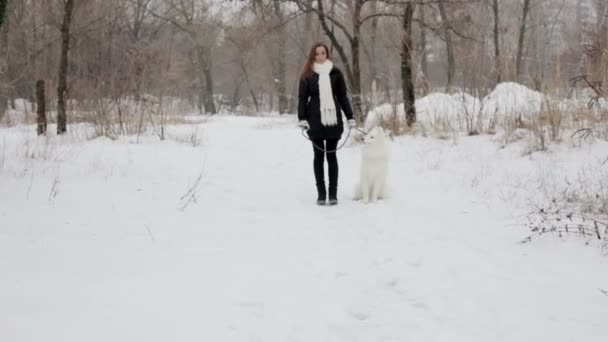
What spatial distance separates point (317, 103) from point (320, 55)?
55 cm

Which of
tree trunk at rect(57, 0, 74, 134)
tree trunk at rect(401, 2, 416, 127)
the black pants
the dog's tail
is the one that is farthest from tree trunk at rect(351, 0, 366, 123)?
tree trunk at rect(57, 0, 74, 134)

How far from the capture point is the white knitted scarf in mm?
5473

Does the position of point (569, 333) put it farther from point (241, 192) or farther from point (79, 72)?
point (79, 72)

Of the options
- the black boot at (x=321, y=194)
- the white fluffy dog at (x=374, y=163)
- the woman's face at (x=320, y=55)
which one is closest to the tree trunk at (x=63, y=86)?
the woman's face at (x=320, y=55)

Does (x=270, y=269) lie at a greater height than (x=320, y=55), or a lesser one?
lesser

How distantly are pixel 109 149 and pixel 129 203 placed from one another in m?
3.99

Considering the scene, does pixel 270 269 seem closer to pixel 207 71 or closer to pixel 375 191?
pixel 375 191

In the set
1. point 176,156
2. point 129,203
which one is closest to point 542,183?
point 129,203

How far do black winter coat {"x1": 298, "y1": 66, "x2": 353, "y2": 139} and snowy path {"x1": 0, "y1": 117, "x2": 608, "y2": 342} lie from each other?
875 millimetres

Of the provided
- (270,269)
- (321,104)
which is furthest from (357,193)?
(270,269)

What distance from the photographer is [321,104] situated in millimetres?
5484

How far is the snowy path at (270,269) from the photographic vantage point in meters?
2.55

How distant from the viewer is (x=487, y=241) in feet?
13.4

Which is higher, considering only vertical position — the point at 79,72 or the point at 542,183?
the point at 79,72
